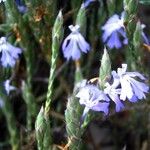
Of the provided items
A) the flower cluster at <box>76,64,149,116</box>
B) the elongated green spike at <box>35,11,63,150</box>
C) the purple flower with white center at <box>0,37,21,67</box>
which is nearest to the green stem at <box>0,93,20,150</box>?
the purple flower with white center at <box>0,37,21,67</box>

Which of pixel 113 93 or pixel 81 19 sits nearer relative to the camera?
pixel 113 93

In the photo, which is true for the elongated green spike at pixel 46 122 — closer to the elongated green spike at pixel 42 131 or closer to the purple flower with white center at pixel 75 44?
the elongated green spike at pixel 42 131

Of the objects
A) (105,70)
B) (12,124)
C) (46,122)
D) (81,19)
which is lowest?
(12,124)

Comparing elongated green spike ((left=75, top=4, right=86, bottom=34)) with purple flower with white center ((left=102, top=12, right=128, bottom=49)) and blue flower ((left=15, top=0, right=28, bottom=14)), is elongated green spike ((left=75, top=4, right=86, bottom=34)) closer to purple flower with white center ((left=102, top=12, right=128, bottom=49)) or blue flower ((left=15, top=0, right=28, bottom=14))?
purple flower with white center ((left=102, top=12, right=128, bottom=49))

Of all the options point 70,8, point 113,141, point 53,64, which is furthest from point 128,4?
point 113,141

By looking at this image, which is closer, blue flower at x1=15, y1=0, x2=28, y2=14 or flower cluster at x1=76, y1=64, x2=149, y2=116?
flower cluster at x1=76, y1=64, x2=149, y2=116

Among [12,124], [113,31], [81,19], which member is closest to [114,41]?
[113,31]

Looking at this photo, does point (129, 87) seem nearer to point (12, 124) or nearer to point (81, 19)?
point (81, 19)

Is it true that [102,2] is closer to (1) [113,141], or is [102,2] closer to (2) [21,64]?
(2) [21,64]

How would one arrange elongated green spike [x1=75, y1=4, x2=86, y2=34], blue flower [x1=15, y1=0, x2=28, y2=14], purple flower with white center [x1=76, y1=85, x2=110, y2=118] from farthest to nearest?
1. blue flower [x1=15, y1=0, x2=28, y2=14]
2. elongated green spike [x1=75, y1=4, x2=86, y2=34]
3. purple flower with white center [x1=76, y1=85, x2=110, y2=118]
